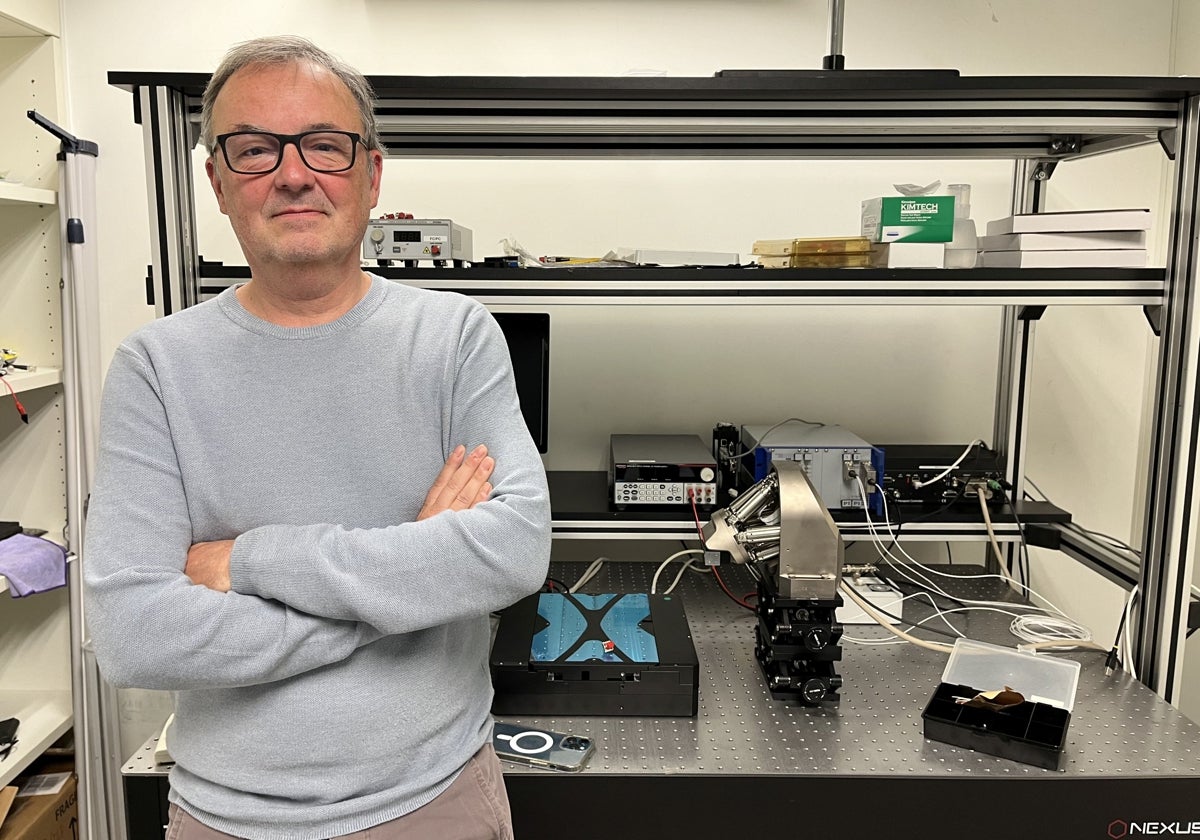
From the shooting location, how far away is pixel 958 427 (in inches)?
91.4

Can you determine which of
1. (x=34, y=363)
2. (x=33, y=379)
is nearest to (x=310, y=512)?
(x=33, y=379)

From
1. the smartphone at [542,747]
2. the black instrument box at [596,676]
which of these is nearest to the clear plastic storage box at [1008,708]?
the black instrument box at [596,676]

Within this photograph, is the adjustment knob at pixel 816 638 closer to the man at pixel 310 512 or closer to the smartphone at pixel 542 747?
the smartphone at pixel 542 747

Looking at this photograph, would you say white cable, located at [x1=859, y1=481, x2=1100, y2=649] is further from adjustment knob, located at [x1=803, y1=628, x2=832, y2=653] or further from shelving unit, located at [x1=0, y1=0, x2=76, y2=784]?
shelving unit, located at [x1=0, y1=0, x2=76, y2=784]

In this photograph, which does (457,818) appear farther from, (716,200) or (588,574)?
(716,200)

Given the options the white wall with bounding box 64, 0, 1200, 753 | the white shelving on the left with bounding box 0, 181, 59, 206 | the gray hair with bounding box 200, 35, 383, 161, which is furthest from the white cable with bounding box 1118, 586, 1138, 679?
the white shelving on the left with bounding box 0, 181, 59, 206

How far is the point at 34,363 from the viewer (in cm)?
220

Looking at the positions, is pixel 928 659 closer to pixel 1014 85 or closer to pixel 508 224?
pixel 1014 85

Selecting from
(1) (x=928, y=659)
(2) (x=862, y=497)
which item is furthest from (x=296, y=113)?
(1) (x=928, y=659)

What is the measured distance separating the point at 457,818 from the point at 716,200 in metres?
1.71

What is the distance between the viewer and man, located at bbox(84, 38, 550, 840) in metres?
0.97

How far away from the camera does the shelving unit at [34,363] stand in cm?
211

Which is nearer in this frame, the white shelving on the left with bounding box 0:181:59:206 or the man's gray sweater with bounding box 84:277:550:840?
the man's gray sweater with bounding box 84:277:550:840

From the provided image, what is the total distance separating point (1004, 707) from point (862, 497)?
52cm
